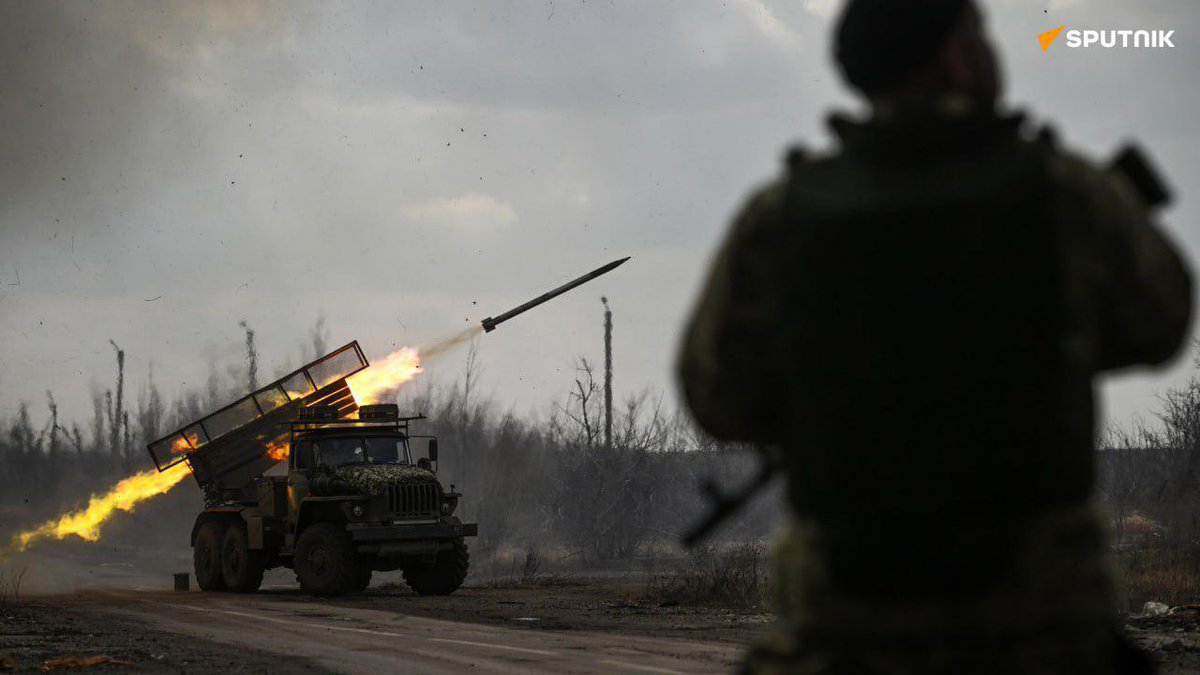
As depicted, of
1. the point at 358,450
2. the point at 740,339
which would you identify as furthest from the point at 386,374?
the point at 740,339

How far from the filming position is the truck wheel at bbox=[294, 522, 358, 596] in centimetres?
2172

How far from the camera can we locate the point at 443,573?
74.3 ft

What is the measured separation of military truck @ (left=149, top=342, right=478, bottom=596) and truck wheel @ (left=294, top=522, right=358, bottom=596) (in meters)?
0.02

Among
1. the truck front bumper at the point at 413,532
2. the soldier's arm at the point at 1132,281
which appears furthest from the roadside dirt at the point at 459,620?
the soldier's arm at the point at 1132,281

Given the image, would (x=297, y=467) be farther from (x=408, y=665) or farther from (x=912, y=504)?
(x=912, y=504)

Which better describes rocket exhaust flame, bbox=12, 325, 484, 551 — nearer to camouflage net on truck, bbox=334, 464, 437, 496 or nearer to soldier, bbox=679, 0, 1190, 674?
camouflage net on truck, bbox=334, 464, 437, 496

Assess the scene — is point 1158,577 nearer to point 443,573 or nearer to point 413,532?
point 443,573

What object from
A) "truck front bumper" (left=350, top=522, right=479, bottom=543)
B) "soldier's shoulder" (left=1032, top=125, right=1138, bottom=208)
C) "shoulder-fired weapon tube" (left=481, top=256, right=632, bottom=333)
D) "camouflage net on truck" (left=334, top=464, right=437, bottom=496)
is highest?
"shoulder-fired weapon tube" (left=481, top=256, right=632, bottom=333)

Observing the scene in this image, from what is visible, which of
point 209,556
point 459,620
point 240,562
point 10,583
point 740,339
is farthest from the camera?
point 10,583

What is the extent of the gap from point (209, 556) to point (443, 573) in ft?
16.5

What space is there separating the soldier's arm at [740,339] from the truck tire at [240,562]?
894 inches

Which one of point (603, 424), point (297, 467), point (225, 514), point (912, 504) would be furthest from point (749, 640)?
point (603, 424)

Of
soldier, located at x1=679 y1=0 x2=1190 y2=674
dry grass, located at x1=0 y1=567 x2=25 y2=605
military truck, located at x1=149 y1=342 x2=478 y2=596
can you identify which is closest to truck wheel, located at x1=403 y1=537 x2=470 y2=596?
military truck, located at x1=149 y1=342 x2=478 y2=596

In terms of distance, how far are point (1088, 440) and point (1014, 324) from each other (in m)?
0.20
